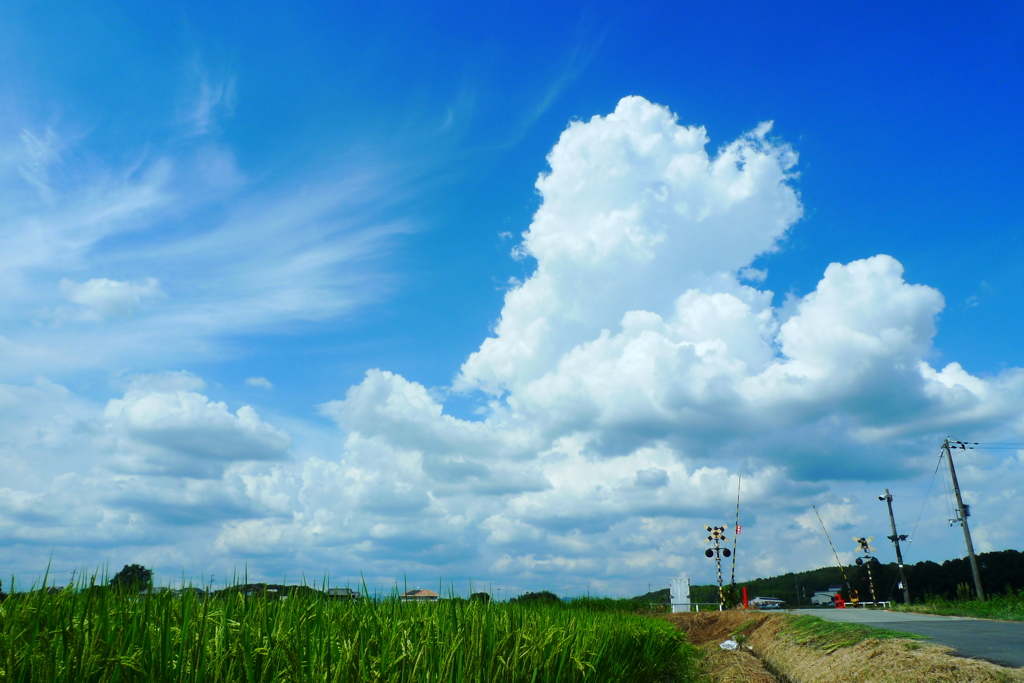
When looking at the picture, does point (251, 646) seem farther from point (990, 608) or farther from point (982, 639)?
point (990, 608)

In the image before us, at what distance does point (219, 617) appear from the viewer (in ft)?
14.1

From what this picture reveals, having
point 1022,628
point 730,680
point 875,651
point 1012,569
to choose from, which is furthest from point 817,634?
point 1012,569

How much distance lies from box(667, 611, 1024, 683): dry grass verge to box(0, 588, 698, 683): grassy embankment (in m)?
4.67

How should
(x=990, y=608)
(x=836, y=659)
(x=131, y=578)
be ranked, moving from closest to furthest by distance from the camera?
(x=131, y=578)
(x=836, y=659)
(x=990, y=608)

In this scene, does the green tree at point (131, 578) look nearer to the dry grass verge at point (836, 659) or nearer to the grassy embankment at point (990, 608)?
the dry grass verge at point (836, 659)

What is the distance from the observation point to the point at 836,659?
10.2 meters

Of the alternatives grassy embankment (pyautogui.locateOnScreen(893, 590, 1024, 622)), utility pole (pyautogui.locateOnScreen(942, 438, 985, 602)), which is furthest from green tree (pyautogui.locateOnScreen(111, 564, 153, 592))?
utility pole (pyautogui.locateOnScreen(942, 438, 985, 602))

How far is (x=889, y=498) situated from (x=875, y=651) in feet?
144

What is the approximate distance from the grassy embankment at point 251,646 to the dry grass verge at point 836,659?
15.3 feet

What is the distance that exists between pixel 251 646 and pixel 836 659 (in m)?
10.1

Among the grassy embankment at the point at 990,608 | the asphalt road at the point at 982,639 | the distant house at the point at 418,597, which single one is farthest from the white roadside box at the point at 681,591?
the distant house at the point at 418,597

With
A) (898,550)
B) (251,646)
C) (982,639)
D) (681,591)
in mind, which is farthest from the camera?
(898,550)

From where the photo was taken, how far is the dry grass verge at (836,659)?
25.4 ft

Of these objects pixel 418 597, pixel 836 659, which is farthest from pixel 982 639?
pixel 418 597
